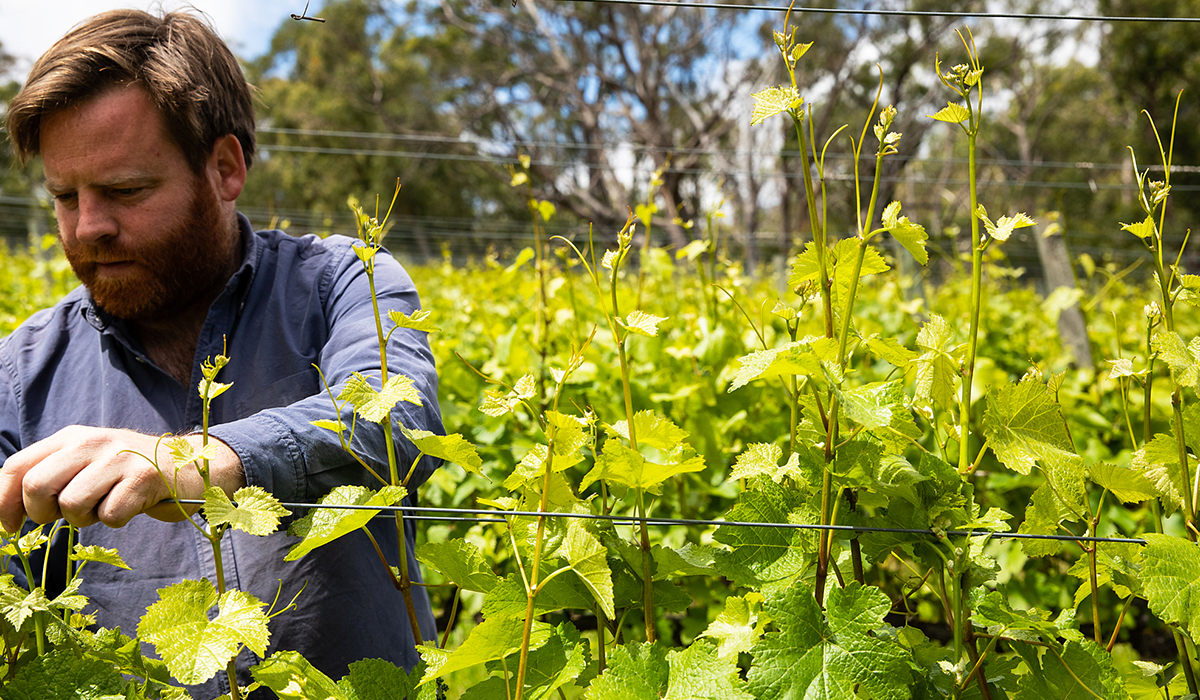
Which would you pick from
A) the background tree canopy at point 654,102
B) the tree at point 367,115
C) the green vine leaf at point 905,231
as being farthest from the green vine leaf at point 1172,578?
the tree at point 367,115

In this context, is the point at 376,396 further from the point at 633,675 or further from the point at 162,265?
the point at 162,265

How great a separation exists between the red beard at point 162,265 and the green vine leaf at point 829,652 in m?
1.44

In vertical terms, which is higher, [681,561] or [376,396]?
[376,396]

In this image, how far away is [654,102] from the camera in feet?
59.5

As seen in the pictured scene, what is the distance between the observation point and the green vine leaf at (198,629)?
71 centimetres

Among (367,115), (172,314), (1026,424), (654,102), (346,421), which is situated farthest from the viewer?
(367,115)

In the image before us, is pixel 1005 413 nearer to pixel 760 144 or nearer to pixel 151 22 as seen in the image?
pixel 151 22

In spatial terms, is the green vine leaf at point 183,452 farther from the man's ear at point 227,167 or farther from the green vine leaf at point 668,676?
the man's ear at point 227,167

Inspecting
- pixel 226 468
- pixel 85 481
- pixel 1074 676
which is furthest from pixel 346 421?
pixel 1074 676

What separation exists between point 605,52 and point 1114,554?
63.3ft

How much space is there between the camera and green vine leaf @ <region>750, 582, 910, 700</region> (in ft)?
2.32

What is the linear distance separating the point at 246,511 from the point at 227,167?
4.39 feet

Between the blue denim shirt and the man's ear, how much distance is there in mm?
104

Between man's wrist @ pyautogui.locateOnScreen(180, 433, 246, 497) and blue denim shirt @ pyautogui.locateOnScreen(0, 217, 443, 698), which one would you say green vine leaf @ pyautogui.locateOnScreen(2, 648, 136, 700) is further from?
blue denim shirt @ pyautogui.locateOnScreen(0, 217, 443, 698)
